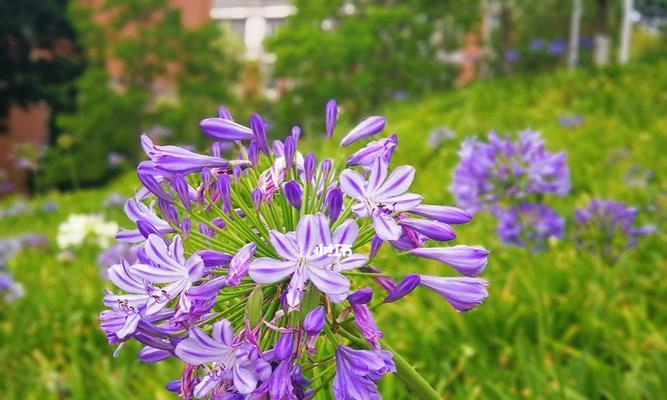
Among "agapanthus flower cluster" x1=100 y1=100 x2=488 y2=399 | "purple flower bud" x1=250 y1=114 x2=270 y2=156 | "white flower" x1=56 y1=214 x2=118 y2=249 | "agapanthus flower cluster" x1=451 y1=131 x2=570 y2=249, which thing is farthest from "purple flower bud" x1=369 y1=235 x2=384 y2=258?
"white flower" x1=56 y1=214 x2=118 y2=249

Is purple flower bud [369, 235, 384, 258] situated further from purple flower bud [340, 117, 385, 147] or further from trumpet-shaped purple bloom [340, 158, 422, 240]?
purple flower bud [340, 117, 385, 147]

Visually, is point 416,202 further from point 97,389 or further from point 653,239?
point 653,239

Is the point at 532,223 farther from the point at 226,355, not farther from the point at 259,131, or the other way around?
the point at 226,355

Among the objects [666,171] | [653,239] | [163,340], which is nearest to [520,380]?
[653,239]

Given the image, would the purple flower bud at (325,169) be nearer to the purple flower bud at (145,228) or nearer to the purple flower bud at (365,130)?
the purple flower bud at (365,130)

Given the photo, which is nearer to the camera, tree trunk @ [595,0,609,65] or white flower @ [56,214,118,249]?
white flower @ [56,214,118,249]

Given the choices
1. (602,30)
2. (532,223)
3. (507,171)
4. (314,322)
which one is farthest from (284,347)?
(602,30)
